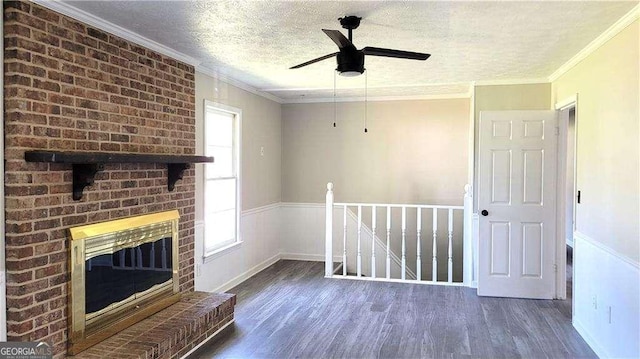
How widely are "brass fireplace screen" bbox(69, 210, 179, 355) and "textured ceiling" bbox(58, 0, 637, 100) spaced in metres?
1.44

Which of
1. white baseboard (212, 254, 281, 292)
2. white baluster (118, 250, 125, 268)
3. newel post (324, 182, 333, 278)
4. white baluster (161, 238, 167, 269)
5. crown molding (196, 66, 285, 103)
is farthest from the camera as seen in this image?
newel post (324, 182, 333, 278)

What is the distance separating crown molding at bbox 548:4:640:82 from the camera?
2781mm

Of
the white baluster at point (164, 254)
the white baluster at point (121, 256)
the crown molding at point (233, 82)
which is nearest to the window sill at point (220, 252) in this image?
the white baluster at point (164, 254)

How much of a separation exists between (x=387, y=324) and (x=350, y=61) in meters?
2.38

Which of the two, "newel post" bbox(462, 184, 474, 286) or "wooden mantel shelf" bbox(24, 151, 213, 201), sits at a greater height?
"wooden mantel shelf" bbox(24, 151, 213, 201)

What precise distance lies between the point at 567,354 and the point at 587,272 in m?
0.70

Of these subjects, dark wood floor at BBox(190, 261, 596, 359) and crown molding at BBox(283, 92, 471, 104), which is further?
crown molding at BBox(283, 92, 471, 104)

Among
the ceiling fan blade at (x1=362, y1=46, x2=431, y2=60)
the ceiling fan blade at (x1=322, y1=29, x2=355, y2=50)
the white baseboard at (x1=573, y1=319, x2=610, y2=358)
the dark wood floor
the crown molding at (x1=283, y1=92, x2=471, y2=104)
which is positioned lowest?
the dark wood floor

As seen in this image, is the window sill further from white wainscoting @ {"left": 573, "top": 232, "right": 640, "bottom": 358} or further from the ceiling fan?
white wainscoting @ {"left": 573, "top": 232, "right": 640, "bottom": 358}

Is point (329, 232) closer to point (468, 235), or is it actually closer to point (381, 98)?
point (468, 235)

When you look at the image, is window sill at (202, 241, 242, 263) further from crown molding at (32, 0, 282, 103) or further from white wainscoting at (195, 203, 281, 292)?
crown molding at (32, 0, 282, 103)

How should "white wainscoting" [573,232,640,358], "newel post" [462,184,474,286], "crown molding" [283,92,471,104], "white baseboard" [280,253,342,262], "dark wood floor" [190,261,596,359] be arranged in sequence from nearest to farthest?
1. "white wainscoting" [573,232,640,358]
2. "dark wood floor" [190,261,596,359]
3. "newel post" [462,184,474,286]
4. "crown molding" [283,92,471,104]
5. "white baseboard" [280,253,342,262]

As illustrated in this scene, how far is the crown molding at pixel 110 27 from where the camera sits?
268cm

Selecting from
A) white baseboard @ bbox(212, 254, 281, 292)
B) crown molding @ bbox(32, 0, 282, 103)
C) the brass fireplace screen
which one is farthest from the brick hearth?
crown molding @ bbox(32, 0, 282, 103)
